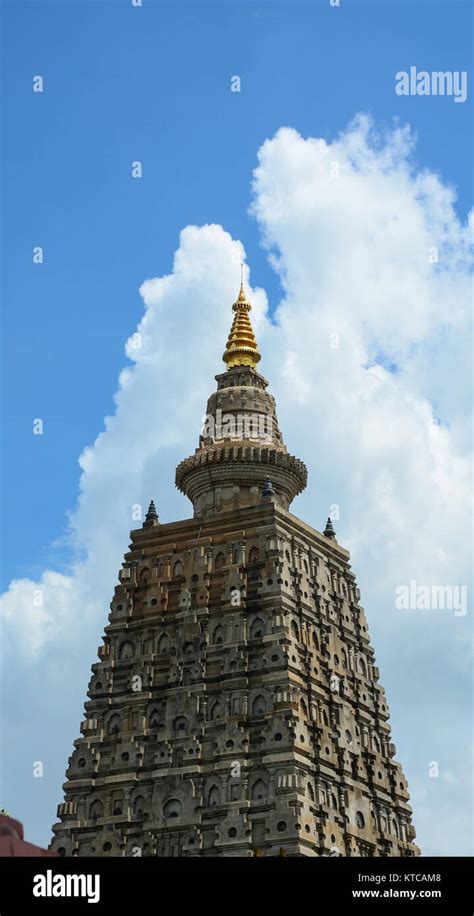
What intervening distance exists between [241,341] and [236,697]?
25.2 meters

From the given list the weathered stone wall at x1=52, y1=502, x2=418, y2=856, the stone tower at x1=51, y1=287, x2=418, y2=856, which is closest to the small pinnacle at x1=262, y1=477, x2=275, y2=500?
the stone tower at x1=51, y1=287, x2=418, y2=856

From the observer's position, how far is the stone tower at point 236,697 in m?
68.8

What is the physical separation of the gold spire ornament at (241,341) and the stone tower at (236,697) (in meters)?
6.36

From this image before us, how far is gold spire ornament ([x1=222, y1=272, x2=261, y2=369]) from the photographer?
87.3 m

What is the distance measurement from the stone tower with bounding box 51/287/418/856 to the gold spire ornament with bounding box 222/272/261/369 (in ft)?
20.9

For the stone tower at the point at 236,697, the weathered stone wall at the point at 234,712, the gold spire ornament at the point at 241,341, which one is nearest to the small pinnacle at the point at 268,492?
the stone tower at the point at 236,697

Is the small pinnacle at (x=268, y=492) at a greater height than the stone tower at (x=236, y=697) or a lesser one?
greater

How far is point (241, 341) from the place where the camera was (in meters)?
87.7

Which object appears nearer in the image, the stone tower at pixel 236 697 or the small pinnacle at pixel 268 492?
the stone tower at pixel 236 697

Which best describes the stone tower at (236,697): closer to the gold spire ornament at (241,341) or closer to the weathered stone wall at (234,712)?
the weathered stone wall at (234,712)

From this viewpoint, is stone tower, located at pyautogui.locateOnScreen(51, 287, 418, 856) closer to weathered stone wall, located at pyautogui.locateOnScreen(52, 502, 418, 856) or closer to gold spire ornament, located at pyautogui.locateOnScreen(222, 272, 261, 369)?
weathered stone wall, located at pyautogui.locateOnScreen(52, 502, 418, 856)
